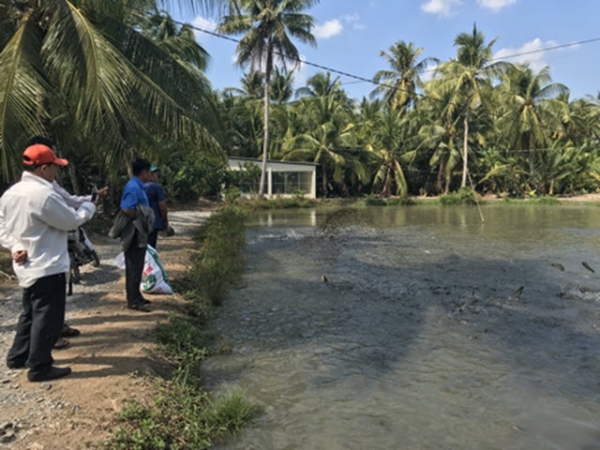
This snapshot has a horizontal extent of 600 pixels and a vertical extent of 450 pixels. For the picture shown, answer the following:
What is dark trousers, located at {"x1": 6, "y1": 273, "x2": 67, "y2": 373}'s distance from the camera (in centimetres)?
328

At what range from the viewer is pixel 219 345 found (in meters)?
5.15

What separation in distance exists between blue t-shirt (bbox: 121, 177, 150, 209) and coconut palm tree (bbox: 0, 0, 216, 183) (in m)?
0.91

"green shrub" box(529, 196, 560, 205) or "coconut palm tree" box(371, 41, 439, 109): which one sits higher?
"coconut palm tree" box(371, 41, 439, 109)

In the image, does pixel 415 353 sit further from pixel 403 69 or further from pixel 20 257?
pixel 403 69

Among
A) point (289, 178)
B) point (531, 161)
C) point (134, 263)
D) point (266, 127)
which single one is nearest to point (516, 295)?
point (134, 263)

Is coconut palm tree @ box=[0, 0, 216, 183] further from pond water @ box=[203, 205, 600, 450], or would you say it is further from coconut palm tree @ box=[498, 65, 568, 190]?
coconut palm tree @ box=[498, 65, 568, 190]

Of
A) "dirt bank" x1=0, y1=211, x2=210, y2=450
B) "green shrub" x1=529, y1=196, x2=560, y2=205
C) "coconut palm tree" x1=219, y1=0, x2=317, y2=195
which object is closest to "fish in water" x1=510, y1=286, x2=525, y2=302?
"dirt bank" x1=0, y1=211, x2=210, y2=450

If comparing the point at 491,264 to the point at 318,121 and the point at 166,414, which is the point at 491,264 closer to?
the point at 166,414

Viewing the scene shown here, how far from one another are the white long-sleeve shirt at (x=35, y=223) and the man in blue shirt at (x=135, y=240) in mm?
1704

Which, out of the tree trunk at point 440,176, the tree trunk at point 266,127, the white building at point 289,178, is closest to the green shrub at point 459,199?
the tree trunk at point 440,176

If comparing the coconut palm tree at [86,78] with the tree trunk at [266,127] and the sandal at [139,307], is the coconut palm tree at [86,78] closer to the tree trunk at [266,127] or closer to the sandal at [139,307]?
the sandal at [139,307]

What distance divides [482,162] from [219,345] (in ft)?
119

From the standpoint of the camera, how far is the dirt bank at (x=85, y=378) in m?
2.92

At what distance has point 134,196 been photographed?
507 cm
